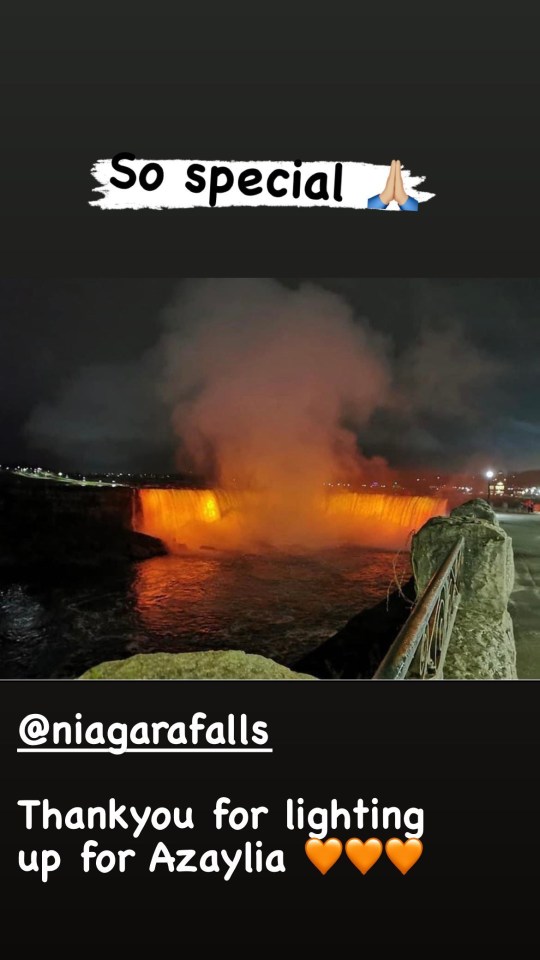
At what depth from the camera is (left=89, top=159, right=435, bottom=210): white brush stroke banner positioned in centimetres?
310

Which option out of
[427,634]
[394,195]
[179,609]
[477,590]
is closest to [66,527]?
[179,609]

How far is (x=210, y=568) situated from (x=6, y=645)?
1177cm

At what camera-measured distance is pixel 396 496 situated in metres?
33.1

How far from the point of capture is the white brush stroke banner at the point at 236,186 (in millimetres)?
3102

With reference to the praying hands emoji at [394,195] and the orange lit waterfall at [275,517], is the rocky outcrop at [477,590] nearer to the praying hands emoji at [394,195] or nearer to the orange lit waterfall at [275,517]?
the praying hands emoji at [394,195]

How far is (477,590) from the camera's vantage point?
4.63m

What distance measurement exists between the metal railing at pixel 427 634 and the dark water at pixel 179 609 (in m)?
10.1
